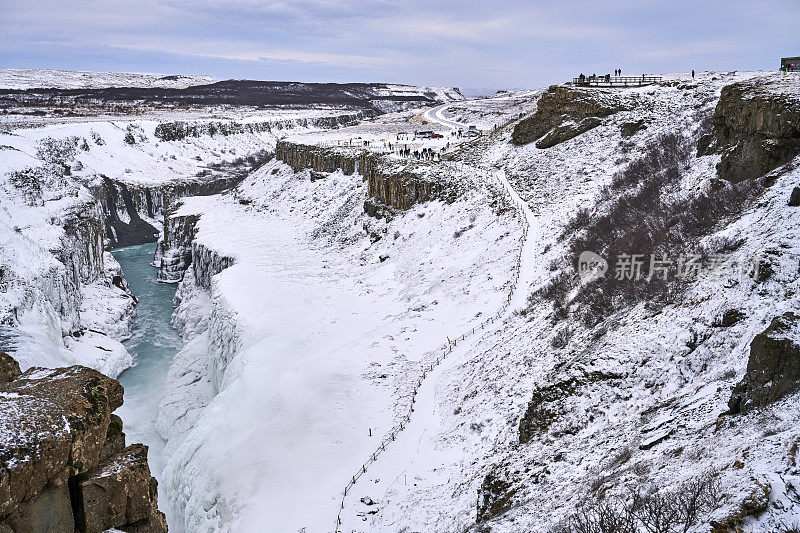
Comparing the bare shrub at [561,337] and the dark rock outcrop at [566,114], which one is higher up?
the dark rock outcrop at [566,114]

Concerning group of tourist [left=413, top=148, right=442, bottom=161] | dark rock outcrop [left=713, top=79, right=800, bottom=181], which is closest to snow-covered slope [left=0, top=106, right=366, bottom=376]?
group of tourist [left=413, top=148, right=442, bottom=161]

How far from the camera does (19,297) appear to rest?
34.3m

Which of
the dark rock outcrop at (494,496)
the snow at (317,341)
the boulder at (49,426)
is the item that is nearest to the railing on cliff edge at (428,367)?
the snow at (317,341)

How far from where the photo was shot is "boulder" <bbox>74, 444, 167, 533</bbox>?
33.1 feet

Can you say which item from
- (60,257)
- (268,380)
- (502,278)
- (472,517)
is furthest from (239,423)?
(60,257)

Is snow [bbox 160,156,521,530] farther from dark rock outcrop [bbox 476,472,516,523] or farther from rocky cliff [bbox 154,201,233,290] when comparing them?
dark rock outcrop [bbox 476,472,516,523]

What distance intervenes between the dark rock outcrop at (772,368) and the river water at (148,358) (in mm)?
21071

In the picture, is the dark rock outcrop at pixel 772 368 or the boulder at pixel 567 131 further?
the boulder at pixel 567 131

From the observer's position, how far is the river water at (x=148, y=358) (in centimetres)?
2991

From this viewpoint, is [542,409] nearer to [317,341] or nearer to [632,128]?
[317,341]

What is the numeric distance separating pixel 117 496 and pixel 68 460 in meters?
1.25

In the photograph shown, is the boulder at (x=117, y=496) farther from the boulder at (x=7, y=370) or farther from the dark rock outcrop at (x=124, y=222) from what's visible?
the dark rock outcrop at (x=124, y=222)

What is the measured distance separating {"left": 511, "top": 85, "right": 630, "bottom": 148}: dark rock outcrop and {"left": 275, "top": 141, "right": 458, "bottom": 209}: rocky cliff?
10.9 metres

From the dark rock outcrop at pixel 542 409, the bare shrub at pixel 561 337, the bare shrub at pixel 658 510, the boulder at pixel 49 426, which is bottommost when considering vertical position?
the dark rock outcrop at pixel 542 409
